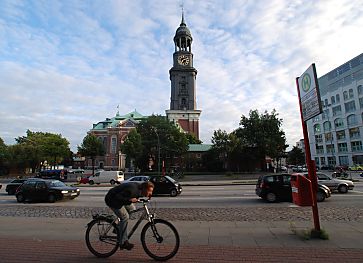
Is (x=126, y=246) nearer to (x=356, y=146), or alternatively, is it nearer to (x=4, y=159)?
(x=4, y=159)

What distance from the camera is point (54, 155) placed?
72.7 metres

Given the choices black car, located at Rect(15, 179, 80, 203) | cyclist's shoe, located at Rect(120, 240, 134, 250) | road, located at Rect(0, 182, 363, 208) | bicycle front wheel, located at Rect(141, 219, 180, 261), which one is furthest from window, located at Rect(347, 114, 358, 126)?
cyclist's shoe, located at Rect(120, 240, 134, 250)

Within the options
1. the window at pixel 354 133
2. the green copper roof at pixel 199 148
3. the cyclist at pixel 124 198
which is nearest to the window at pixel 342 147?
the window at pixel 354 133

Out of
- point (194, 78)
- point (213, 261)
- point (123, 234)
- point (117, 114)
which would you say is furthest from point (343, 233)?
point (117, 114)

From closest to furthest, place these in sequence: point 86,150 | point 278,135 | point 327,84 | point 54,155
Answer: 1. point 278,135
2. point 86,150
3. point 54,155
4. point 327,84

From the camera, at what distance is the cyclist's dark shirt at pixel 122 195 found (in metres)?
5.80

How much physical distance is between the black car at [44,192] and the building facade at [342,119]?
63.6 metres

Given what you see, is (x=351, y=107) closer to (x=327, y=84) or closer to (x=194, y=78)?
(x=327, y=84)

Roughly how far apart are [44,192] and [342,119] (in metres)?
78.2

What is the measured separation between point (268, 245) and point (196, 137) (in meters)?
80.0

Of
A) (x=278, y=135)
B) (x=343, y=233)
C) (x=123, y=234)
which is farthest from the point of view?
(x=278, y=135)

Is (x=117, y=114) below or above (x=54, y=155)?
above

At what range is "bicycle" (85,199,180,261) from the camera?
5.50 meters

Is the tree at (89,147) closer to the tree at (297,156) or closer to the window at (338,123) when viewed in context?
the window at (338,123)
